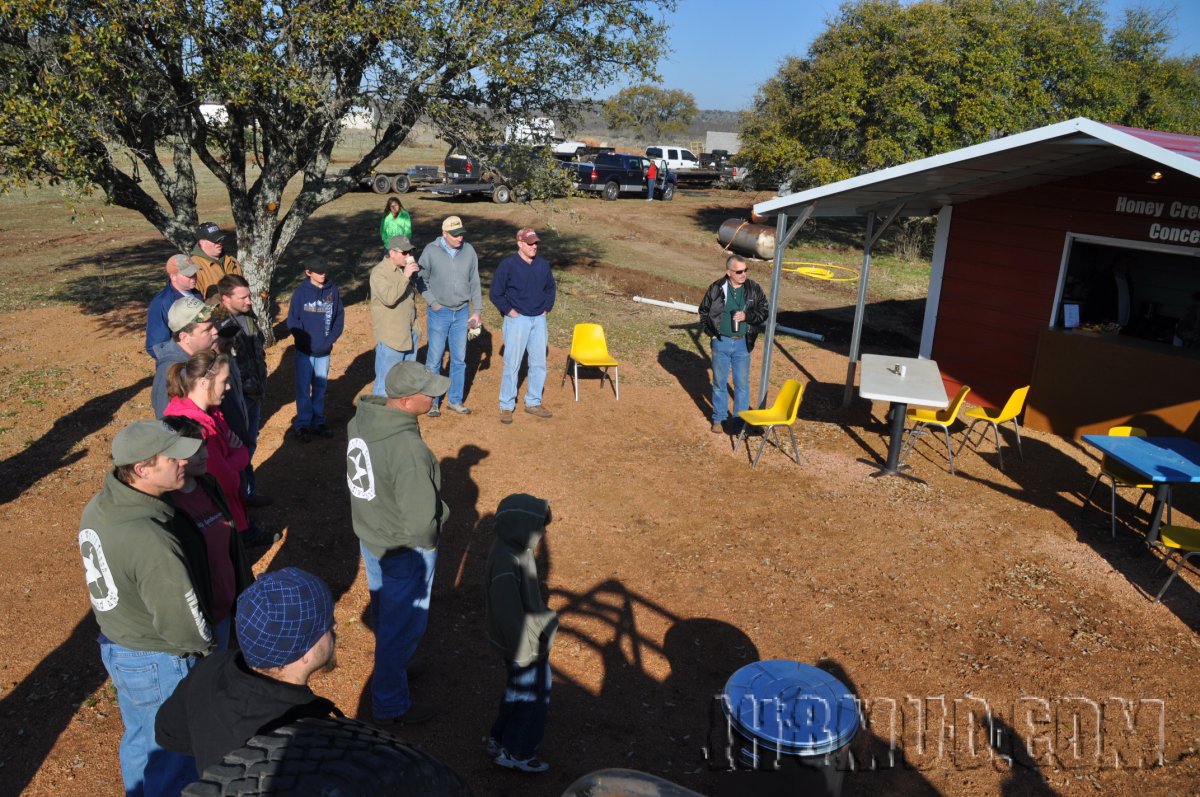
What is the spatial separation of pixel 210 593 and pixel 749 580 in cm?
383

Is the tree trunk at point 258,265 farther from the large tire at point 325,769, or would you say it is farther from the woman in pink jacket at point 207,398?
the large tire at point 325,769

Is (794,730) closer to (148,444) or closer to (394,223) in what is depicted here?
(148,444)

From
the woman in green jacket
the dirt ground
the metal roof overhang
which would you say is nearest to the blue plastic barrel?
the dirt ground

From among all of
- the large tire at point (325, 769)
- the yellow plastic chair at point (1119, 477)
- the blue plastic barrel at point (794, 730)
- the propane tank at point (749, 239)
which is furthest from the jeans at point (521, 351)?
the propane tank at point (749, 239)

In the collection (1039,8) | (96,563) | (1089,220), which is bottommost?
(96,563)

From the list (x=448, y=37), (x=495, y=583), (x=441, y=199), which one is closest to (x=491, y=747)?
(x=495, y=583)

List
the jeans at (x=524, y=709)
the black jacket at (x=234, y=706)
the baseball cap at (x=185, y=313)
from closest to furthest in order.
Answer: the black jacket at (x=234, y=706)
the jeans at (x=524, y=709)
the baseball cap at (x=185, y=313)

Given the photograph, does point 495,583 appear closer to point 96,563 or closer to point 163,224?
point 96,563

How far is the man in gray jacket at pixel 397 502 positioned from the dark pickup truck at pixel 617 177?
1027 inches

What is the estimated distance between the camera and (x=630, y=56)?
11164 millimetres

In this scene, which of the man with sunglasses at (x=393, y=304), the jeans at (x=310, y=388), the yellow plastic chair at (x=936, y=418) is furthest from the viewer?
the yellow plastic chair at (x=936, y=418)

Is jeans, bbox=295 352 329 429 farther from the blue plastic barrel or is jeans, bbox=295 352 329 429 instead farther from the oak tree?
the blue plastic barrel

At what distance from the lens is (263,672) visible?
249 cm

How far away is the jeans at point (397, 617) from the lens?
4.24 meters
